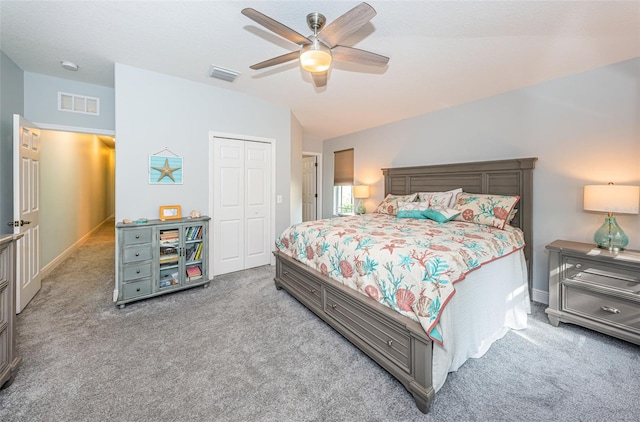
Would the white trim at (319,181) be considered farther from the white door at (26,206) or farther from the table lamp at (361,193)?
the white door at (26,206)

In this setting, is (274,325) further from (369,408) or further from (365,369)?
(369,408)

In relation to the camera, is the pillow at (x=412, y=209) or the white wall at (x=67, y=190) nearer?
the pillow at (x=412, y=209)

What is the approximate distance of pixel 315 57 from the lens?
5.92ft

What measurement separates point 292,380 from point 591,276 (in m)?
2.73

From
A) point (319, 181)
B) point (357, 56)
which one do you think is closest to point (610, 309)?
point (357, 56)

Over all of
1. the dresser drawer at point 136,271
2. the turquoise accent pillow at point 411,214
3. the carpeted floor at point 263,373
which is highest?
the turquoise accent pillow at point 411,214

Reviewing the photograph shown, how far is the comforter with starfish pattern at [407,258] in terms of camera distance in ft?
5.06

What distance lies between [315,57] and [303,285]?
2.11 metres

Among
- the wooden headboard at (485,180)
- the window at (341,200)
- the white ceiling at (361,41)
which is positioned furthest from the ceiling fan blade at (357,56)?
the window at (341,200)

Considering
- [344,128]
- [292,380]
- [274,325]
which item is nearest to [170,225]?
[274,325]

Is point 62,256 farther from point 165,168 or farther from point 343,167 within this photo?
point 343,167

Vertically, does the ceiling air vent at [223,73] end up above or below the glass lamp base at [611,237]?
above

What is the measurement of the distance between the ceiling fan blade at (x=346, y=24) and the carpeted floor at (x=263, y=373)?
2358 millimetres

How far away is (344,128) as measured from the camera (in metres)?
5.32
